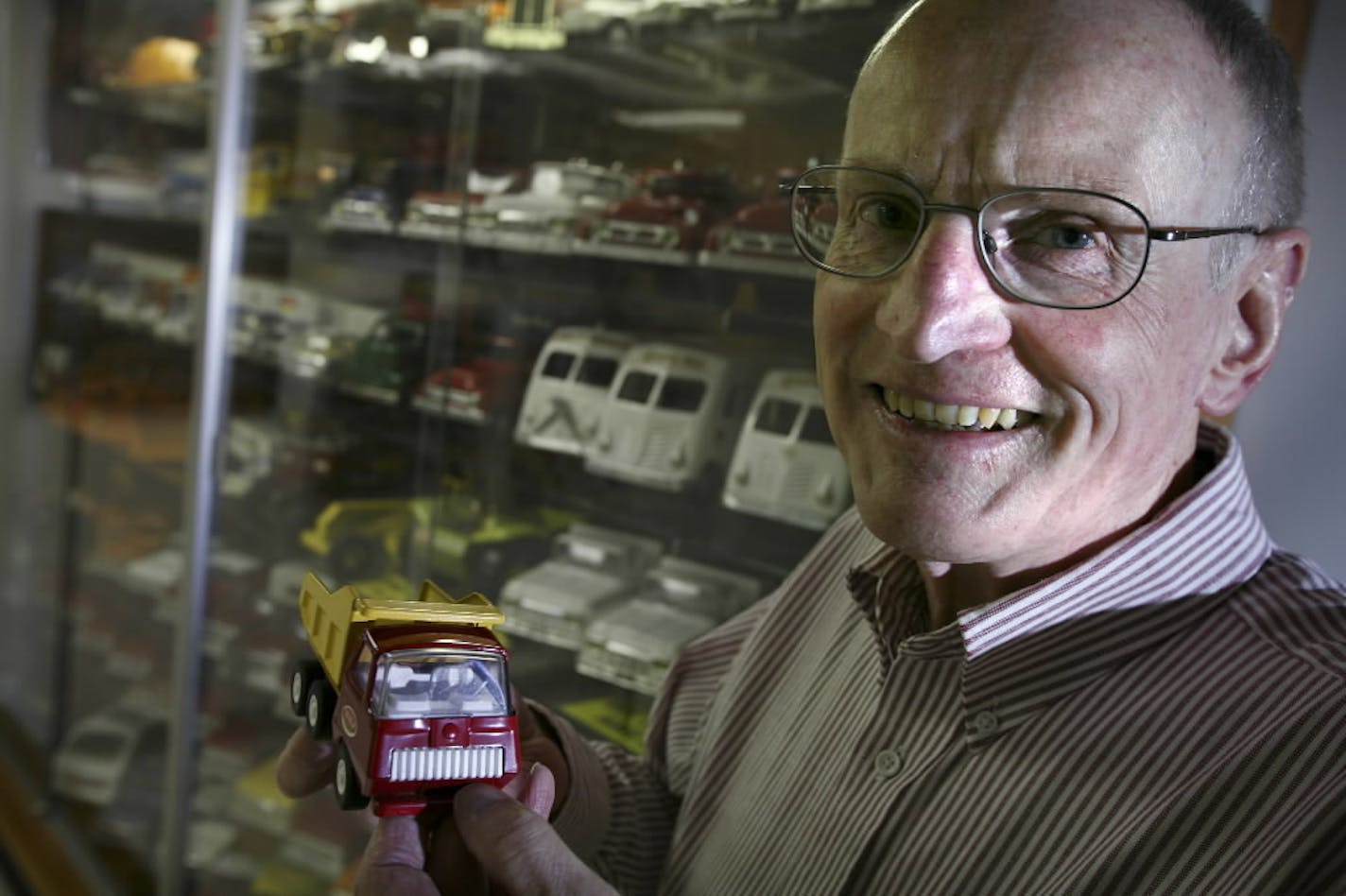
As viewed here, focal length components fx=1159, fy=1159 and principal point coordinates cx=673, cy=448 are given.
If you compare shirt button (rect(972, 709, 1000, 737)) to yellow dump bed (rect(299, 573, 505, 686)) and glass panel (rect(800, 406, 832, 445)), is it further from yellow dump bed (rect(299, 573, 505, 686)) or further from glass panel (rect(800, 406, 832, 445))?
glass panel (rect(800, 406, 832, 445))

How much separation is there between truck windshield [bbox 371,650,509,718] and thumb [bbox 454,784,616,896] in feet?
0.31

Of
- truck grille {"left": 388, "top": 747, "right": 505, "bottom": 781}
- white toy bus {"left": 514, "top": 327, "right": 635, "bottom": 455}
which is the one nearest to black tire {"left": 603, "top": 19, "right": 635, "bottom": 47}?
white toy bus {"left": 514, "top": 327, "right": 635, "bottom": 455}

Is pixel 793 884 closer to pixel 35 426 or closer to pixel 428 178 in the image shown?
pixel 428 178

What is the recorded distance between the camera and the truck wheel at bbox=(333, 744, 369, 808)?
0.98 m

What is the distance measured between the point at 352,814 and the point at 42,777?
5.54 ft

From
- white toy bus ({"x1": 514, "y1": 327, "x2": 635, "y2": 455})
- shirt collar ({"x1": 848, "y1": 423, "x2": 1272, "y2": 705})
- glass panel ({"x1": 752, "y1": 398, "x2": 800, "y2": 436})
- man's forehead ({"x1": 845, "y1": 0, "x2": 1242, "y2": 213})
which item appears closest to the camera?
man's forehead ({"x1": 845, "y1": 0, "x2": 1242, "y2": 213})

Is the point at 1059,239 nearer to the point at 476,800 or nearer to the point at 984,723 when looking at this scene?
the point at 984,723

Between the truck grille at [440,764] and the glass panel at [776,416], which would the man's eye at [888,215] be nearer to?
the truck grille at [440,764]

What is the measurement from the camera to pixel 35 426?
4.30 meters

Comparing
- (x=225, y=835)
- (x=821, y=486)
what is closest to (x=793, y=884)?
(x=821, y=486)

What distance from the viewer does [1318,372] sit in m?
1.56

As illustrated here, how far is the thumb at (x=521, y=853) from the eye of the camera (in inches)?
32.8

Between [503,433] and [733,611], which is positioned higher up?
[503,433]

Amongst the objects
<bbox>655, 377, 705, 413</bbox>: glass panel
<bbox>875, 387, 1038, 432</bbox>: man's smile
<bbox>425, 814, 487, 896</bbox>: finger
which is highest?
<bbox>875, 387, 1038, 432</bbox>: man's smile
